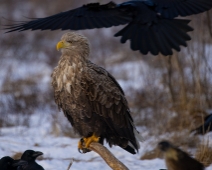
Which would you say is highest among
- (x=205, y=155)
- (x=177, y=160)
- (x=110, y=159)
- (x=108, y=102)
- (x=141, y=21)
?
(x=141, y=21)

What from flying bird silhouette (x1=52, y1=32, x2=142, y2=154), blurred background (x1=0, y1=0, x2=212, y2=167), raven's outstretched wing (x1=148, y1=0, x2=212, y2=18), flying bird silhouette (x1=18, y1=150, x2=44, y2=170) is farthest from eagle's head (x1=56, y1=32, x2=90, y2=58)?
flying bird silhouette (x1=18, y1=150, x2=44, y2=170)

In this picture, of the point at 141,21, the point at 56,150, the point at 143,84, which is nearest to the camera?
the point at 141,21

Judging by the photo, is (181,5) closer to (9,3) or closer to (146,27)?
(146,27)

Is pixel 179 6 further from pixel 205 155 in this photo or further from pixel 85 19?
pixel 205 155

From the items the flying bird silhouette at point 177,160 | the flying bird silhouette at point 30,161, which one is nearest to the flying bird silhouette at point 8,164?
the flying bird silhouette at point 30,161

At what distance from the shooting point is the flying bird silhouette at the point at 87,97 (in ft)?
17.4

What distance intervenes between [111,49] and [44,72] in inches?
102

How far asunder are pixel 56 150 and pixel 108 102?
2593 millimetres

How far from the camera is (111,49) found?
1590 centimetres

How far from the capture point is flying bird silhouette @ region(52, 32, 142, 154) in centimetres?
531

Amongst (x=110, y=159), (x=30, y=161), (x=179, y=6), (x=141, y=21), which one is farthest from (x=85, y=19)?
(x=30, y=161)

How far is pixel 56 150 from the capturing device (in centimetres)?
791

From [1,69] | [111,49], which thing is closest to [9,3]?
[111,49]

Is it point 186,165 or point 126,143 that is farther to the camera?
point 126,143
